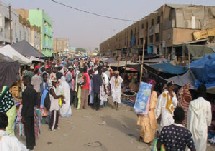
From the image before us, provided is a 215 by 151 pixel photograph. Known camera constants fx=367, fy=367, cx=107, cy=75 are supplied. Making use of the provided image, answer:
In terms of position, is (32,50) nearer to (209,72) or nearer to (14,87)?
(14,87)

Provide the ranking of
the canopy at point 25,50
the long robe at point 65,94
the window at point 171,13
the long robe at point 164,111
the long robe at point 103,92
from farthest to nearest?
the window at point 171,13 < the canopy at point 25,50 < the long robe at point 103,92 < the long robe at point 65,94 < the long robe at point 164,111

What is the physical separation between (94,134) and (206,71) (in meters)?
4.11

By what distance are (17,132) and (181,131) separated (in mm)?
6316

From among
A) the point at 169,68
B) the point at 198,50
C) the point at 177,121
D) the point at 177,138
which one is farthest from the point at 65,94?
the point at 198,50

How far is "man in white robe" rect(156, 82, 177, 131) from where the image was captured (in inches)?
336

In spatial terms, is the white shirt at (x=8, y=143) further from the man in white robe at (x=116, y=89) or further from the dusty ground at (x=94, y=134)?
the man in white robe at (x=116, y=89)

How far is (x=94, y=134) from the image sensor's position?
10.4 meters

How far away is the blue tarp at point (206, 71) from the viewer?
11.4m

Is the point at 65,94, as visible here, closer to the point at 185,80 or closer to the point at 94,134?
the point at 94,134

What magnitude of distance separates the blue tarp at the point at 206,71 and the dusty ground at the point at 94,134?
264 centimetres

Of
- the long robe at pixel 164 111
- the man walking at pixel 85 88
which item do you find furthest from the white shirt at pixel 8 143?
the man walking at pixel 85 88

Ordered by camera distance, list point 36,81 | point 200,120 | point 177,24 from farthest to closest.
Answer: point 177,24, point 36,81, point 200,120

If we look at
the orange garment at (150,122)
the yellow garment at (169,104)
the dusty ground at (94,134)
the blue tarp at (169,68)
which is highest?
the blue tarp at (169,68)

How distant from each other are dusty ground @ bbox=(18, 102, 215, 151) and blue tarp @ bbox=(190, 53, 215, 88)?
8.65ft
